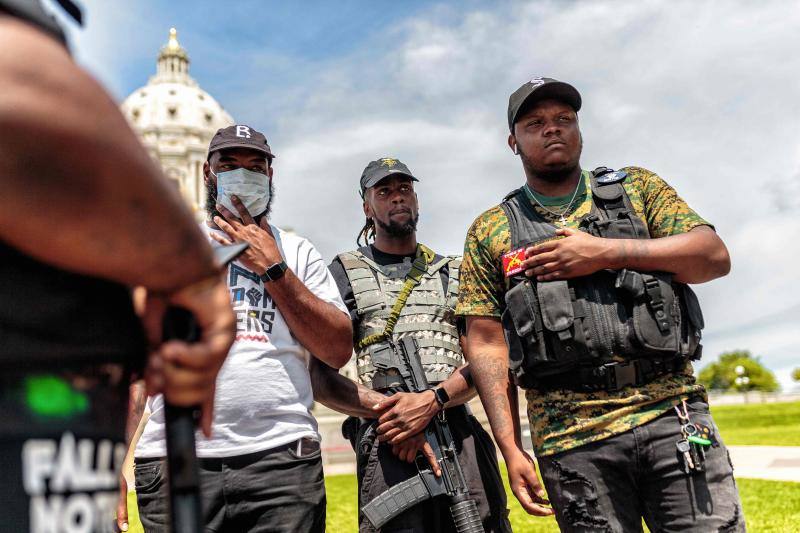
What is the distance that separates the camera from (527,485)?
11.0 ft

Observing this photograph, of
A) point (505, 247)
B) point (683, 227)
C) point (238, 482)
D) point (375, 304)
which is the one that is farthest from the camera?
point (375, 304)

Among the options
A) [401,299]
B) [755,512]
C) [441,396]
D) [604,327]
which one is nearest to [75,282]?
[604,327]

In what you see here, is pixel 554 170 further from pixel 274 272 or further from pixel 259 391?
pixel 259 391

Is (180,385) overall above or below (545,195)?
below

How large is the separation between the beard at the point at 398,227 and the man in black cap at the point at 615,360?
4.14ft

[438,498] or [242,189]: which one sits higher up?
[242,189]

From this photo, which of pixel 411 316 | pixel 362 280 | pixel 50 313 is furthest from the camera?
pixel 362 280

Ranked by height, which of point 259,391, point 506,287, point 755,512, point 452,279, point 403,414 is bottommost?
point 755,512

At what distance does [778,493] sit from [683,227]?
648 cm

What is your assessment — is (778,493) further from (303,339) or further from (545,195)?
(303,339)

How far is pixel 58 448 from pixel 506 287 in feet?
8.31

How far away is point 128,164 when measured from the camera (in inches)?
47.5

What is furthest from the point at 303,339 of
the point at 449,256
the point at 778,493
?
the point at 778,493

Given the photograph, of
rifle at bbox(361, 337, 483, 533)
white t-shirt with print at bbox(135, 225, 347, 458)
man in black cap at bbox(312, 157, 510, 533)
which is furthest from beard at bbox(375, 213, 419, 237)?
white t-shirt with print at bbox(135, 225, 347, 458)
